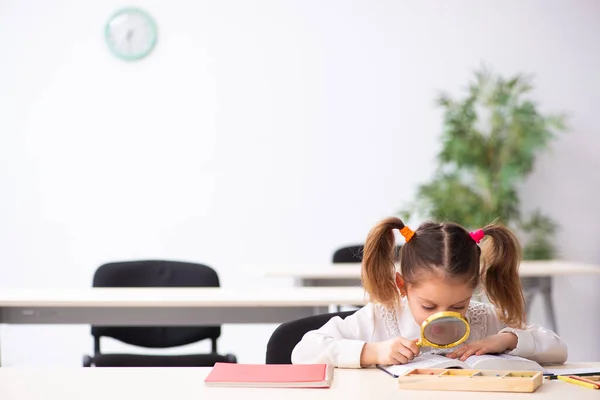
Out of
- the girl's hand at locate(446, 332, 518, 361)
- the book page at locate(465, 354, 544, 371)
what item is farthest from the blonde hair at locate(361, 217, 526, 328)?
the book page at locate(465, 354, 544, 371)

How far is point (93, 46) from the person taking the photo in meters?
5.35

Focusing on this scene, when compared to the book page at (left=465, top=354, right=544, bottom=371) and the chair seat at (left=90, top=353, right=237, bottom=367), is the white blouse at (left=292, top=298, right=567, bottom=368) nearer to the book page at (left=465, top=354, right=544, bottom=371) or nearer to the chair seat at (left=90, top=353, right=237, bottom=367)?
the book page at (left=465, top=354, right=544, bottom=371)

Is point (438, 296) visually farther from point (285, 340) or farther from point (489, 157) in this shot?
point (489, 157)

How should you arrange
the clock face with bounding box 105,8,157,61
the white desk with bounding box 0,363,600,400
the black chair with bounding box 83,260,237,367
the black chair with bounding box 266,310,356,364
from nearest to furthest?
1. the white desk with bounding box 0,363,600,400
2. the black chair with bounding box 266,310,356,364
3. the black chair with bounding box 83,260,237,367
4. the clock face with bounding box 105,8,157,61

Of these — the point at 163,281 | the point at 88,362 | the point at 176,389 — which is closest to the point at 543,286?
the point at 163,281

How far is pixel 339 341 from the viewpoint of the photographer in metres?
1.71

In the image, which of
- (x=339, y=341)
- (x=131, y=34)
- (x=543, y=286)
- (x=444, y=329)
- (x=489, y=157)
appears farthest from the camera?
(x=131, y=34)

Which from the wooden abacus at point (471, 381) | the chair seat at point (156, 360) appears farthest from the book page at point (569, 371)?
the chair seat at point (156, 360)

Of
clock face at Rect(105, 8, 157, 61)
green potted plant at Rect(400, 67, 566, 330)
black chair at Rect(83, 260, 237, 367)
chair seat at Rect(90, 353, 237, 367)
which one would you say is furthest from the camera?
clock face at Rect(105, 8, 157, 61)

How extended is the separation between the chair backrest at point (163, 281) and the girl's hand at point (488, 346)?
1795 mm

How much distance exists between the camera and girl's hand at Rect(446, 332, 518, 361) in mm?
1701

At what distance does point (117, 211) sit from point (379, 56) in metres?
2.05

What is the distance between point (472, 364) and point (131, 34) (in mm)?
4274

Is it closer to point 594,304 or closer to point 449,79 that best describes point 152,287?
point 449,79
